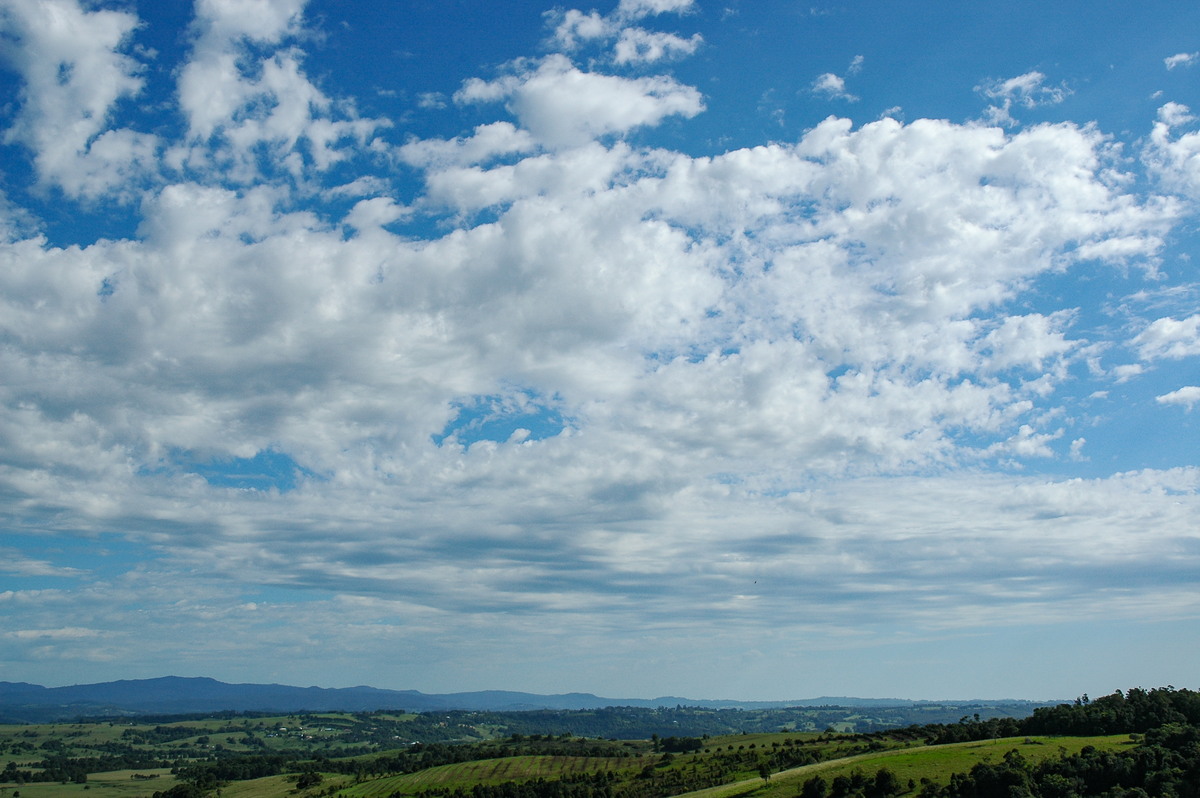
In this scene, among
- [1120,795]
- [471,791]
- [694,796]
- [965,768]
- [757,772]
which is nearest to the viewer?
[1120,795]

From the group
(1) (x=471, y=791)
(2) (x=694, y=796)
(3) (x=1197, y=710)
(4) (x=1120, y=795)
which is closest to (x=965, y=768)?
(4) (x=1120, y=795)

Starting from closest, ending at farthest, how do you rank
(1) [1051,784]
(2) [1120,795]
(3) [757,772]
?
(2) [1120,795] < (1) [1051,784] < (3) [757,772]

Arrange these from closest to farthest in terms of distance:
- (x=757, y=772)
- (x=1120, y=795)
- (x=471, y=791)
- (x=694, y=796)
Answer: (x=1120, y=795) → (x=694, y=796) → (x=757, y=772) → (x=471, y=791)

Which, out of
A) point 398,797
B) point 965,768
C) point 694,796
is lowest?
point 398,797

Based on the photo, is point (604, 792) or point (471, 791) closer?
point (604, 792)

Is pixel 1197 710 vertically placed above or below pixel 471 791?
above

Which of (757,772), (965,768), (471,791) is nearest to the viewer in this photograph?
(965,768)

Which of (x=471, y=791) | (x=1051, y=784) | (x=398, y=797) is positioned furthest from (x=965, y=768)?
(x=398, y=797)

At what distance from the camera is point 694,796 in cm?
14788

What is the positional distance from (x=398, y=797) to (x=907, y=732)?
404 ft

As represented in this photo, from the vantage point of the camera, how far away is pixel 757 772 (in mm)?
168750

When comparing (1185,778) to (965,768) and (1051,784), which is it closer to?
(1051,784)

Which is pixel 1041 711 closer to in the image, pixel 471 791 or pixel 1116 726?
pixel 1116 726

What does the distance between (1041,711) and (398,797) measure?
146828 millimetres
